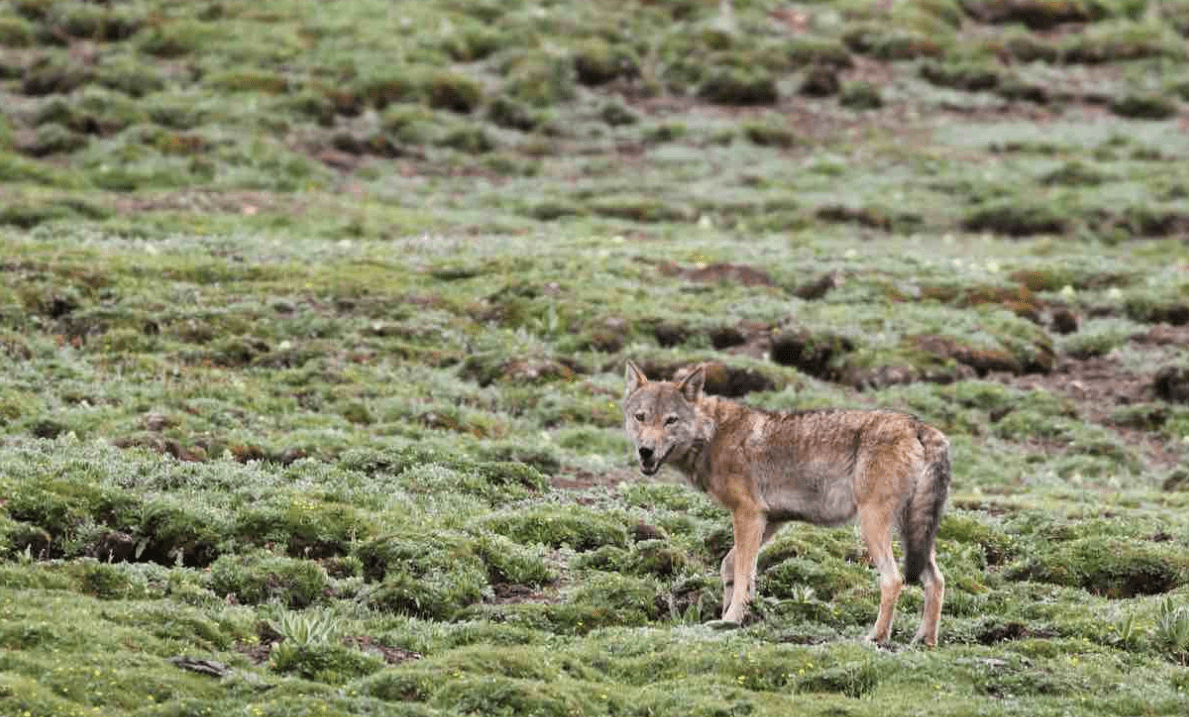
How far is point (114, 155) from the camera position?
51.0 meters

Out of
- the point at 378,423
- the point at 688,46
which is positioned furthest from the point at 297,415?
the point at 688,46

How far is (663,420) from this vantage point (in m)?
19.7

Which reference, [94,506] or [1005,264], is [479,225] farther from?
[94,506]

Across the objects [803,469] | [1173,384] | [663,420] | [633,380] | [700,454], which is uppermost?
[633,380]

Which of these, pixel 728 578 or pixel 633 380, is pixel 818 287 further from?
pixel 728 578

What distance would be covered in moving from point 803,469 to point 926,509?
1.79 meters

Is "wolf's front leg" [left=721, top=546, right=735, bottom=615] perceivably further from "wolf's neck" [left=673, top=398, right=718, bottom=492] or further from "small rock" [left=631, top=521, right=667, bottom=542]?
"small rock" [left=631, top=521, right=667, bottom=542]

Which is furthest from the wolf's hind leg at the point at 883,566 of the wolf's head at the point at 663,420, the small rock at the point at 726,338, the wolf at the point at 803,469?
the small rock at the point at 726,338

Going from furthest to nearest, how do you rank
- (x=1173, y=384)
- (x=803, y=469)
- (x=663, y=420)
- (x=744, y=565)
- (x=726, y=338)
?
(x=726, y=338) < (x=1173, y=384) < (x=663, y=420) < (x=803, y=469) < (x=744, y=565)

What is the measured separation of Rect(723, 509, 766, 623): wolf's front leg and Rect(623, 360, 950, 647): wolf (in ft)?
0.04

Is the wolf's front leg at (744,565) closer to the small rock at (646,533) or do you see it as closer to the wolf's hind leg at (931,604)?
the wolf's hind leg at (931,604)

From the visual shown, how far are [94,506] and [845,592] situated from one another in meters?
9.29

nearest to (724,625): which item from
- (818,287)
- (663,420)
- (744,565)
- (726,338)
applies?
(744,565)

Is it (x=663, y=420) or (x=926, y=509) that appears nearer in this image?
(x=926, y=509)
